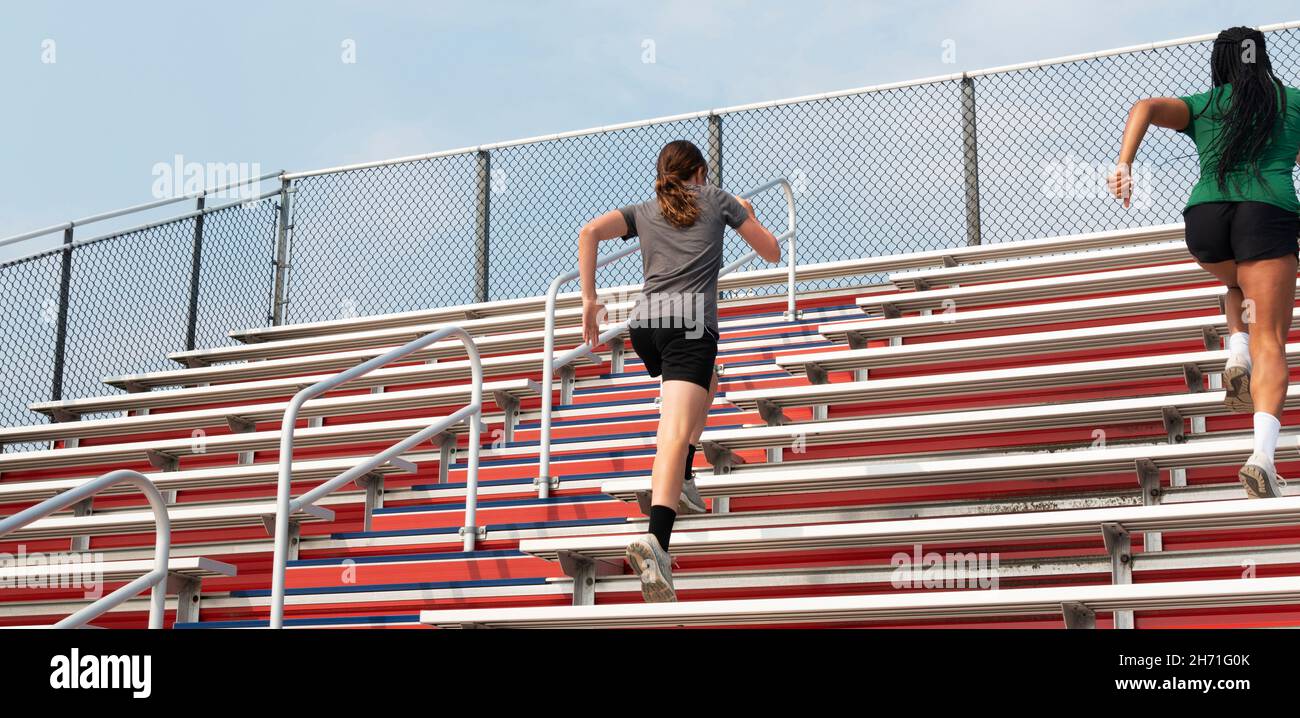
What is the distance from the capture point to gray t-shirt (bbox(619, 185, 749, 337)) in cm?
381

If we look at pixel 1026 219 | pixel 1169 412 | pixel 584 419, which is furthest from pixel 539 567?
pixel 1026 219

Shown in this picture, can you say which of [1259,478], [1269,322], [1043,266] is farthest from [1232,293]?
[1043,266]

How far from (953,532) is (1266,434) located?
0.82 metres

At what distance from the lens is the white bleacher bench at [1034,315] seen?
5.54m

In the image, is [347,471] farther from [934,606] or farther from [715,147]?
[715,147]

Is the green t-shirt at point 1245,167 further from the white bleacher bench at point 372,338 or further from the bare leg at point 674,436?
the white bleacher bench at point 372,338

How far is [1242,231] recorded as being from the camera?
12.5 feet

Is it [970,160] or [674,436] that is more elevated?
[970,160]

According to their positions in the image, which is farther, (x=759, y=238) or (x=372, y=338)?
(x=372, y=338)

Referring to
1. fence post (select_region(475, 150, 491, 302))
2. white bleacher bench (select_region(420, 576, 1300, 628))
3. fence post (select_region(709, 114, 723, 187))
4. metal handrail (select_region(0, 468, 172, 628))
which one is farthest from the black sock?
fence post (select_region(475, 150, 491, 302))

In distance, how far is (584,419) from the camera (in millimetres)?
6215

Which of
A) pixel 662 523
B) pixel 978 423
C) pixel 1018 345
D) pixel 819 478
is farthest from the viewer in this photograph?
pixel 1018 345

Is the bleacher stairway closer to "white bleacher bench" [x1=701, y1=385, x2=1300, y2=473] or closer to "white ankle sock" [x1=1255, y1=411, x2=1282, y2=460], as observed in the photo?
"white bleacher bench" [x1=701, y1=385, x2=1300, y2=473]
